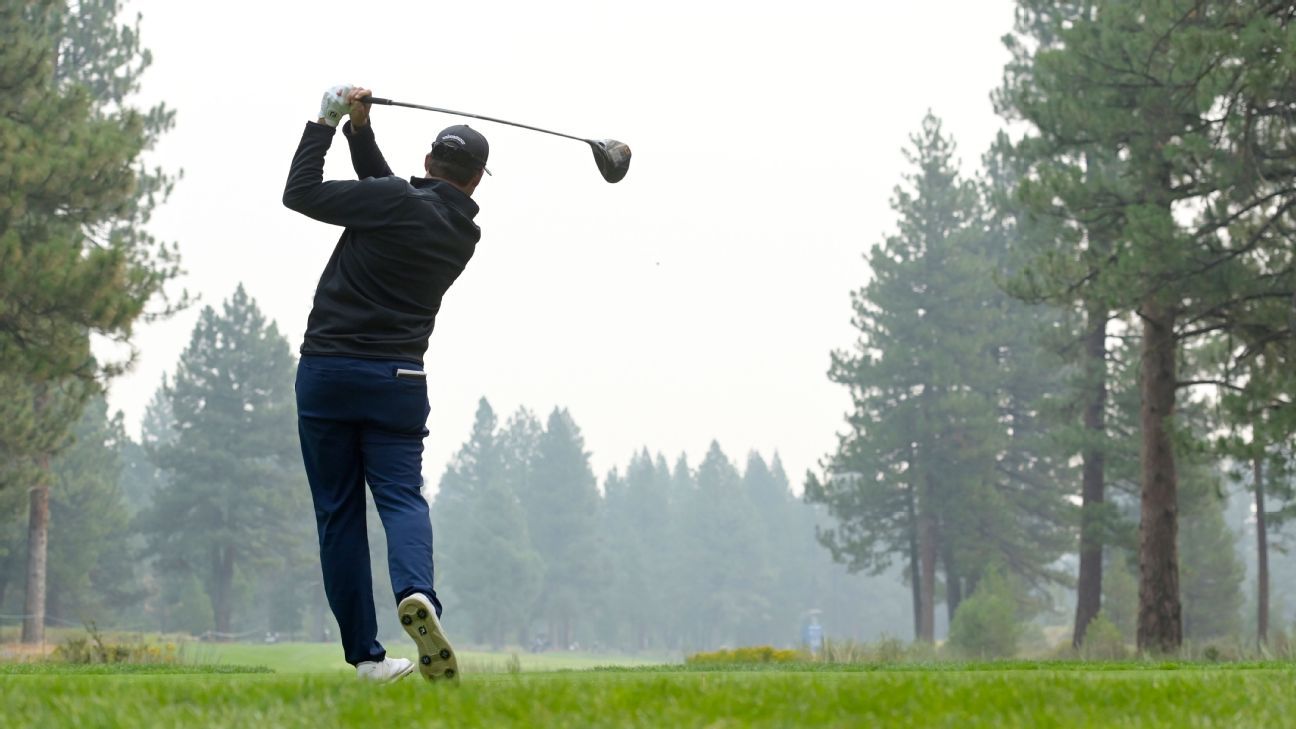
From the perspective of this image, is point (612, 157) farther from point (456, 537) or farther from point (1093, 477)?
point (456, 537)

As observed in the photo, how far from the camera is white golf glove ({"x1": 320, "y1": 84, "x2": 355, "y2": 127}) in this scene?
20.0ft

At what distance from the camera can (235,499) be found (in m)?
61.4

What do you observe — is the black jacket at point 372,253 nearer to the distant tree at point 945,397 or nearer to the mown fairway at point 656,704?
the mown fairway at point 656,704

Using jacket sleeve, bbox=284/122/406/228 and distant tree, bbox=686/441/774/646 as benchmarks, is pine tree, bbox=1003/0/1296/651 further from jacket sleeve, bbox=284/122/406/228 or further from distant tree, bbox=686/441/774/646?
distant tree, bbox=686/441/774/646

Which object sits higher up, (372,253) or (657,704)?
(372,253)

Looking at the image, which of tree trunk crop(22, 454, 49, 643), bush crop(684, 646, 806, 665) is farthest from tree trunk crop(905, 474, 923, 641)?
bush crop(684, 646, 806, 665)

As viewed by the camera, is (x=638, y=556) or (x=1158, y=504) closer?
(x=1158, y=504)

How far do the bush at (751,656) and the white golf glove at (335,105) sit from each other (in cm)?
1248

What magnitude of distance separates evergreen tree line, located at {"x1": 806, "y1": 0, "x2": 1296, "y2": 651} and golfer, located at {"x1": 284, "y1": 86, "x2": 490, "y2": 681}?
1330 cm

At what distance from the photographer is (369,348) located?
19.4ft

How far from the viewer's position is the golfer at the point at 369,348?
19.4 ft

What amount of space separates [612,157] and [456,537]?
10554 cm

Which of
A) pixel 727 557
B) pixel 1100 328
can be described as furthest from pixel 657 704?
pixel 727 557

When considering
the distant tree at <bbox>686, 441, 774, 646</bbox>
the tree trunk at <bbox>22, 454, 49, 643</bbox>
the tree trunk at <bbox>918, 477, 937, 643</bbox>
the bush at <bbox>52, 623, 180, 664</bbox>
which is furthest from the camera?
the distant tree at <bbox>686, 441, 774, 646</bbox>
